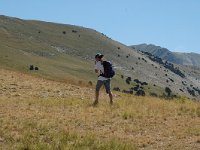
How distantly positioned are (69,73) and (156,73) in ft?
227

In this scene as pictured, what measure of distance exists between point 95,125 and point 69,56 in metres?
155

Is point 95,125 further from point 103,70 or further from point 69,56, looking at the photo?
point 69,56

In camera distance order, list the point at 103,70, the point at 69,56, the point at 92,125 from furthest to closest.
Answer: the point at 69,56 → the point at 103,70 → the point at 92,125

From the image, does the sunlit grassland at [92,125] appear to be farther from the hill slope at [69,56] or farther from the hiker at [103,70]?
the hill slope at [69,56]

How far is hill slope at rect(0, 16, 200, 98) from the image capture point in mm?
132250

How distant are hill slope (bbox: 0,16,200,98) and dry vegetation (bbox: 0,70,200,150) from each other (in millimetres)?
94691

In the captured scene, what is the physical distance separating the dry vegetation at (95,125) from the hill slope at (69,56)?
9469 centimetres

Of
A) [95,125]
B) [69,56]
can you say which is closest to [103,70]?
[95,125]

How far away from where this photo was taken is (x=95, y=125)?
15.1 metres

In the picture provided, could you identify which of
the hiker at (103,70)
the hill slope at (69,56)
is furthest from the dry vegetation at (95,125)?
the hill slope at (69,56)

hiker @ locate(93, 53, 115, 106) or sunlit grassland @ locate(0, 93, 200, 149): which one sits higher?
hiker @ locate(93, 53, 115, 106)

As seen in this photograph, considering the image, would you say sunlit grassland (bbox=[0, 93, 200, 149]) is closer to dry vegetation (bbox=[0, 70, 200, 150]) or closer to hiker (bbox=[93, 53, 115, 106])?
dry vegetation (bbox=[0, 70, 200, 150])

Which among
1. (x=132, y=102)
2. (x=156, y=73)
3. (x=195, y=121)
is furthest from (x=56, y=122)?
(x=156, y=73)

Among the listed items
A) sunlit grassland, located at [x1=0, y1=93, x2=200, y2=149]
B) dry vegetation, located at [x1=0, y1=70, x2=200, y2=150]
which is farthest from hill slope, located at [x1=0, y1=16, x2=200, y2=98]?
sunlit grassland, located at [x1=0, y1=93, x2=200, y2=149]
